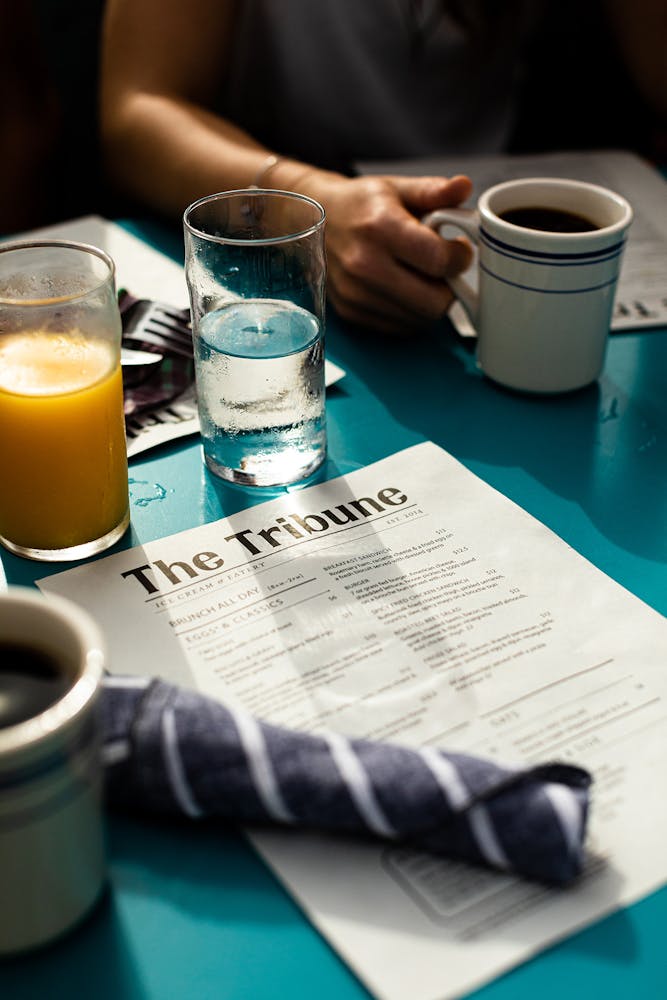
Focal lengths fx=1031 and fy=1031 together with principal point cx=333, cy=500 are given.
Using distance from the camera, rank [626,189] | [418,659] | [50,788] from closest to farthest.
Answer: [50,788], [418,659], [626,189]

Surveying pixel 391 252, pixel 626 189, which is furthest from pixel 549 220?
pixel 626 189

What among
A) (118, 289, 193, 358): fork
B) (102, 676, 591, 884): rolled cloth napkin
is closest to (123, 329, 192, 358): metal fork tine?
(118, 289, 193, 358): fork

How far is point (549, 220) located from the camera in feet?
2.87

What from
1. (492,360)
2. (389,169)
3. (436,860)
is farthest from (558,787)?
(389,169)

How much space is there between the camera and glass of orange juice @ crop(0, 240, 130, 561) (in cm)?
63

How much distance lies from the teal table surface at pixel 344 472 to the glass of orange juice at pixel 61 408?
29mm

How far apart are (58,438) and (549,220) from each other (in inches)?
18.5

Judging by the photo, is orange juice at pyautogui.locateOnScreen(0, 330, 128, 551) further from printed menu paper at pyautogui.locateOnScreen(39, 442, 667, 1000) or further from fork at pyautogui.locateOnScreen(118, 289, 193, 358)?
fork at pyautogui.locateOnScreen(118, 289, 193, 358)

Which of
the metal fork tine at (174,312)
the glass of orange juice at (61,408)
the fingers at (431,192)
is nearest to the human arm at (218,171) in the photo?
the fingers at (431,192)

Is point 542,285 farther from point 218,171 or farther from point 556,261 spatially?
point 218,171

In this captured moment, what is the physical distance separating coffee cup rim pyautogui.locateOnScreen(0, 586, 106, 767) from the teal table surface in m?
0.12

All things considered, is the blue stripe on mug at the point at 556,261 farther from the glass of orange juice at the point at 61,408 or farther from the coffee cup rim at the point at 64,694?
the coffee cup rim at the point at 64,694

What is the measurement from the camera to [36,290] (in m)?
0.71

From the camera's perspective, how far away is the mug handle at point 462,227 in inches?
34.5
